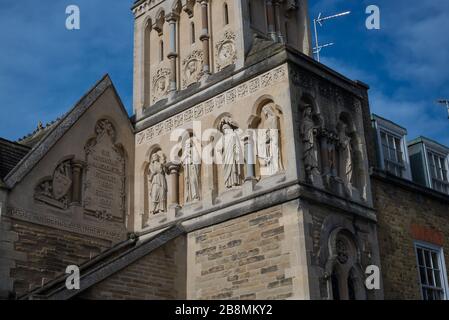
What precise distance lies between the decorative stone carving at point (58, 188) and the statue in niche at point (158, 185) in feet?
6.92

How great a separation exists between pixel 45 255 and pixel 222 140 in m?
4.77

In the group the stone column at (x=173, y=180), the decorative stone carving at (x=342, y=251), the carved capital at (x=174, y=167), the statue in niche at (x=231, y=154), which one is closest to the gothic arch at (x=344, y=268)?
the decorative stone carving at (x=342, y=251)

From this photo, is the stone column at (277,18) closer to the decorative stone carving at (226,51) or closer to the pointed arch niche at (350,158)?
the decorative stone carving at (226,51)

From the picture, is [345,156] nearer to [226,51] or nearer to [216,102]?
[216,102]

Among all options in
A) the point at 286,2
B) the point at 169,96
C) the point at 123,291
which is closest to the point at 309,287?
the point at 123,291

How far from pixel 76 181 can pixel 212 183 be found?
3.37m

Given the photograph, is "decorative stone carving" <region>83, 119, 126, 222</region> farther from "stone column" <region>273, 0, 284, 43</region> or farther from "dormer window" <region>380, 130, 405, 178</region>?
"dormer window" <region>380, 130, 405, 178</region>

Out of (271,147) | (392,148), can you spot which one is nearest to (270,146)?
(271,147)

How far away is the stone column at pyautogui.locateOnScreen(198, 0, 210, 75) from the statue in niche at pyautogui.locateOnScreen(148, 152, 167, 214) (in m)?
2.55

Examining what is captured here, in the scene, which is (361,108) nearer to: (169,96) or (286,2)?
(286,2)

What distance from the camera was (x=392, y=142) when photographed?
18781 mm

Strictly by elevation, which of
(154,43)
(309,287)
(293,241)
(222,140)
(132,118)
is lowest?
(309,287)

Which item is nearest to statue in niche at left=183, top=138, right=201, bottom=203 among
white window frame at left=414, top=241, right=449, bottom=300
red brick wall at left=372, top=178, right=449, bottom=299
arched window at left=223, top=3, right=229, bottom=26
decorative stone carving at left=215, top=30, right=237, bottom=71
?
decorative stone carving at left=215, top=30, right=237, bottom=71

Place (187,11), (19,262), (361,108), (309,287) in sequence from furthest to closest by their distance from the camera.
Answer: (187,11), (361,108), (19,262), (309,287)
